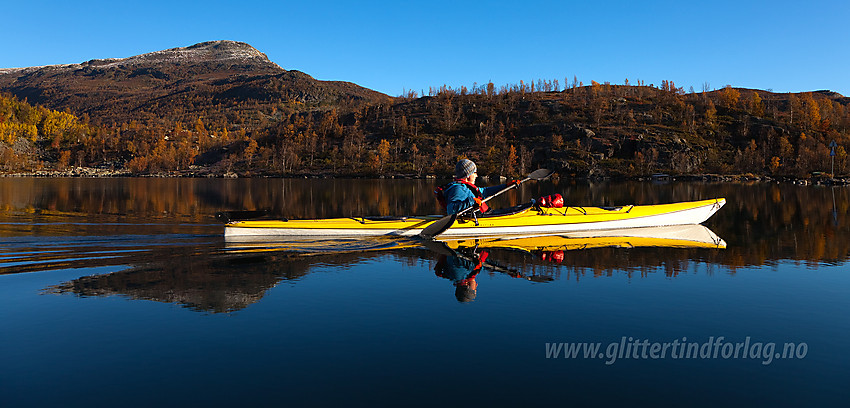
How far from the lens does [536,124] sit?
173 metres

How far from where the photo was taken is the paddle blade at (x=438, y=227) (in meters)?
18.7

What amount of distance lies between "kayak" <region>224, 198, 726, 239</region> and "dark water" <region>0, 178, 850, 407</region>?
1.55m

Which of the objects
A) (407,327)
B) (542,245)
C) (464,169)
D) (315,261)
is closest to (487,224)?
(542,245)

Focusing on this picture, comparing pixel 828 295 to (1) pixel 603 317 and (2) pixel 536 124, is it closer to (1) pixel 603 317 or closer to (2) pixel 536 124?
(1) pixel 603 317

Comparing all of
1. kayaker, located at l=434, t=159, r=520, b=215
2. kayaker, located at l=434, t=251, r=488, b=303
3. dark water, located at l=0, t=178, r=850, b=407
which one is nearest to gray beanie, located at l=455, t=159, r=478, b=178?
kayaker, located at l=434, t=159, r=520, b=215

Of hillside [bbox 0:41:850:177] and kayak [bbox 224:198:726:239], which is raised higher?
hillside [bbox 0:41:850:177]

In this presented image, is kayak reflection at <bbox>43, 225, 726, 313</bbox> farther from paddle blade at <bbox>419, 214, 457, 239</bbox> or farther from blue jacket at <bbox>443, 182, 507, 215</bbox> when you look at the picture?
blue jacket at <bbox>443, 182, 507, 215</bbox>

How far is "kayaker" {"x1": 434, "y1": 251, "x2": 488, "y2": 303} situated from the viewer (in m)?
12.1

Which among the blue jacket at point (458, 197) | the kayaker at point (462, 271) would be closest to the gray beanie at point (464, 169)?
the blue jacket at point (458, 197)

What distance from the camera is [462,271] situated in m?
14.8

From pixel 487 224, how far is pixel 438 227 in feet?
6.96

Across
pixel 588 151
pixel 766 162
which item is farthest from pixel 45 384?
pixel 766 162

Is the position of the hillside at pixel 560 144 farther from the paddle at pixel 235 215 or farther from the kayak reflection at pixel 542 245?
the paddle at pixel 235 215

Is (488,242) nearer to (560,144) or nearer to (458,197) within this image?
(458,197)
